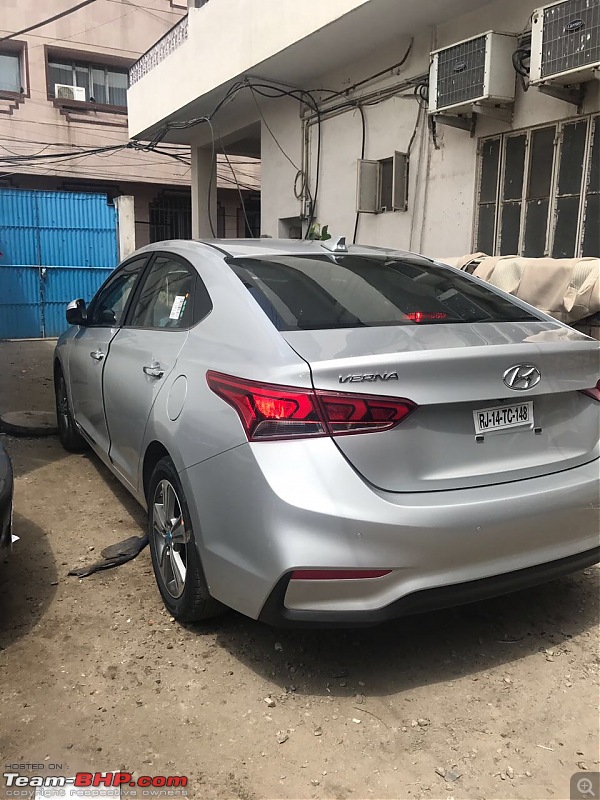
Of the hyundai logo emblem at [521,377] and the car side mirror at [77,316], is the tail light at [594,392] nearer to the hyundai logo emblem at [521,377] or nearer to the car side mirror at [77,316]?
the hyundai logo emblem at [521,377]

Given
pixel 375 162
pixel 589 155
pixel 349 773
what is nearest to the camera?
pixel 349 773

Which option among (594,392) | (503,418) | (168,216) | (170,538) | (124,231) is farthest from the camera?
(168,216)

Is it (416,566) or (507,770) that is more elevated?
(416,566)

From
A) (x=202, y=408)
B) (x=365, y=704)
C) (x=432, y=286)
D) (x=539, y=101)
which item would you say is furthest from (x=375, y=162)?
(x=365, y=704)

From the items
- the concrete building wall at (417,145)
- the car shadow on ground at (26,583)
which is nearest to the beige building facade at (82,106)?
the concrete building wall at (417,145)

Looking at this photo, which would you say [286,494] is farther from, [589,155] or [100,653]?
[589,155]

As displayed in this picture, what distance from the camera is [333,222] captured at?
8.98m

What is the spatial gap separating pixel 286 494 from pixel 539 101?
5333mm

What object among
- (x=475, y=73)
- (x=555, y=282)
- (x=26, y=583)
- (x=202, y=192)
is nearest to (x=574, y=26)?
(x=475, y=73)

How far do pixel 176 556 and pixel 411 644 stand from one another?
1002 mm

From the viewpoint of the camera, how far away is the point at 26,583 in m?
3.19

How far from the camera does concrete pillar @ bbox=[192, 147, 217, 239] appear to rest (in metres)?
13.8

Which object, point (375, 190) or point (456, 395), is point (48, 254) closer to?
point (375, 190)

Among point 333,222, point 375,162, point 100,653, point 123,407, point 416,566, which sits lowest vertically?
point 100,653
